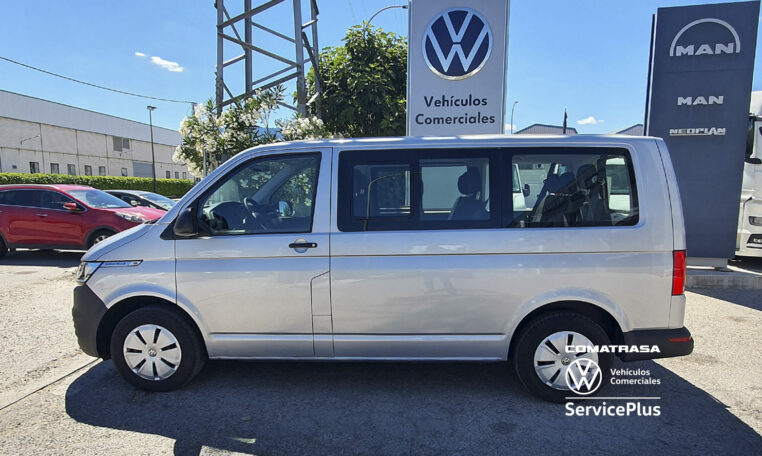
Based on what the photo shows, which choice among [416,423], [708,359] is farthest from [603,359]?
[708,359]

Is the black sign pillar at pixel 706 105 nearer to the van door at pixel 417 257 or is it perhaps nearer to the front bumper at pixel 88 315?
the van door at pixel 417 257

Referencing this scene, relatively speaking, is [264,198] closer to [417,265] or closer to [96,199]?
[417,265]

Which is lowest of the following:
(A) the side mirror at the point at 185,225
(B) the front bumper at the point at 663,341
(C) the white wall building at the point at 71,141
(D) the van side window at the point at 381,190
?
(B) the front bumper at the point at 663,341

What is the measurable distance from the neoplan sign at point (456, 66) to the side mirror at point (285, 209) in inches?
147

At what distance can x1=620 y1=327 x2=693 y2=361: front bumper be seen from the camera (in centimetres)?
317

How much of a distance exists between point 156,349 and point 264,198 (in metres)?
1.53

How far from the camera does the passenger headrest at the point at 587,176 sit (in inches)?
130

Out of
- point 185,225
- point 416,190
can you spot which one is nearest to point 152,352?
point 185,225

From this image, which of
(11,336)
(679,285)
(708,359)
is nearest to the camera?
(679,285)

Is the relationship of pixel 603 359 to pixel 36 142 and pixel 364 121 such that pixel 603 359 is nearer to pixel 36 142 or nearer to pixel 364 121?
pixel 364 121

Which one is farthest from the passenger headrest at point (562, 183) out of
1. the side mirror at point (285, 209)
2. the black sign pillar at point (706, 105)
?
the black sign pillar at point (706, 105)

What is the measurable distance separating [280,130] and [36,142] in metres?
49.2

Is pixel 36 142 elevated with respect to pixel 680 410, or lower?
elevated

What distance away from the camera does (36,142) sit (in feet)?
140
